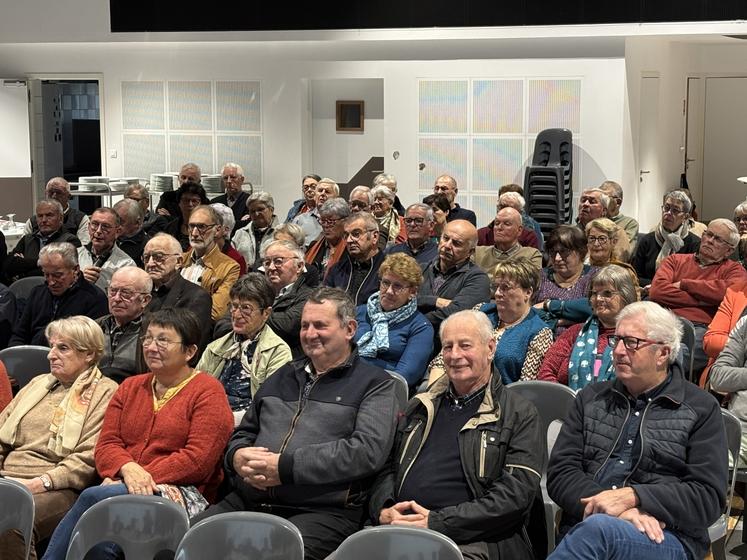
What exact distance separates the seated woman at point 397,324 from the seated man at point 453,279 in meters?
0.36

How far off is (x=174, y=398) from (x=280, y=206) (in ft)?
26.2

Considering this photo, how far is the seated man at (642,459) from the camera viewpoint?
3191 millimetres

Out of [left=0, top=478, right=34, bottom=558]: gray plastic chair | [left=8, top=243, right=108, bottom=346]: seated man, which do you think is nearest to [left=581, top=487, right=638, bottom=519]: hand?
[left=0, top=478, right=34, bottom=558]: gray plastic chair

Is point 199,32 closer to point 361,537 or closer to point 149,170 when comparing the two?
point 149,170

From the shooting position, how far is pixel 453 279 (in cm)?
574

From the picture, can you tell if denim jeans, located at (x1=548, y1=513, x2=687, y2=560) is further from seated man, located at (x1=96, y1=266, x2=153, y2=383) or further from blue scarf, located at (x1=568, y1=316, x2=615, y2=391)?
seated man, located at (x1=96, y1=266, x2=153, y2=383)

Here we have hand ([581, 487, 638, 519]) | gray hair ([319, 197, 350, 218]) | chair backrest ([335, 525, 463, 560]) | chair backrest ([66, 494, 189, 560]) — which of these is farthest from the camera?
gray hair ([319, 197, 350, 218])

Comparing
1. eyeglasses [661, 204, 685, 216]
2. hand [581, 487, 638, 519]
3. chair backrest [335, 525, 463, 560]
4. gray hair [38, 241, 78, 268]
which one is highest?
eyeglasses [661, 204, 685, 216]

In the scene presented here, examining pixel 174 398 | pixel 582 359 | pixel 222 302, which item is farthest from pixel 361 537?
pixel 222 302

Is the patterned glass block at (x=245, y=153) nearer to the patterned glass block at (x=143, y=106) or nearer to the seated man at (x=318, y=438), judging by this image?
the patterned glass block at (x=143, y=106)

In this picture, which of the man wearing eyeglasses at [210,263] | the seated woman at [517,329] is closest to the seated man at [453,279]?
the seated woman at [517,329]

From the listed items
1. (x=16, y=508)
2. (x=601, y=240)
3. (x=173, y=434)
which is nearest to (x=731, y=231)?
(x=601, y=240)

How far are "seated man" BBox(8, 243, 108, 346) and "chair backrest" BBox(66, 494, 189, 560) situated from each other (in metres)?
2.51

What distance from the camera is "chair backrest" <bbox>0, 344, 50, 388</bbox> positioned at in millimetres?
5113
